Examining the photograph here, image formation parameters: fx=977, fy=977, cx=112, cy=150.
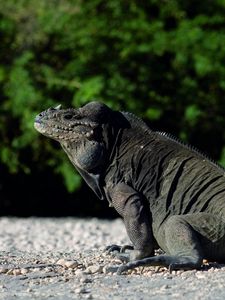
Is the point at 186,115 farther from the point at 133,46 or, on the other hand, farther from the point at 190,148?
the point at 190,148

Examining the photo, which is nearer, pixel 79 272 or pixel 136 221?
pixel 79 272

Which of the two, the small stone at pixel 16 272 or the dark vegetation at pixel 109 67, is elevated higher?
the dark vegetation at pixel 109 67

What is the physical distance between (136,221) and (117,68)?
9.23 metres

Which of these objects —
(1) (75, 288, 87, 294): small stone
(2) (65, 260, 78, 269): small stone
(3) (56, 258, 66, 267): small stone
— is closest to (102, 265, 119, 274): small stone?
(2) (65, 260, 78, 269): small stone

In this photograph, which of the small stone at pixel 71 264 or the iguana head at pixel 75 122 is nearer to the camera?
the small stone at pixel 71 264

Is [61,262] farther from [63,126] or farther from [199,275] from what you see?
[199,275]

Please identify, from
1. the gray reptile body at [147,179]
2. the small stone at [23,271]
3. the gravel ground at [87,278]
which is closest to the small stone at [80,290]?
the gravel ground at [87,278]

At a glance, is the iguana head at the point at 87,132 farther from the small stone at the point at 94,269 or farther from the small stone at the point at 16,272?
the small stone at the point at 16,272

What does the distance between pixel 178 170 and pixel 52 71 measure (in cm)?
920

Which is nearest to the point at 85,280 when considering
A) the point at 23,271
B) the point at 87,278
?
the point at 87,278

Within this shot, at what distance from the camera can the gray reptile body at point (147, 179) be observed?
332 inches

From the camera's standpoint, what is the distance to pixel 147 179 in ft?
28.9

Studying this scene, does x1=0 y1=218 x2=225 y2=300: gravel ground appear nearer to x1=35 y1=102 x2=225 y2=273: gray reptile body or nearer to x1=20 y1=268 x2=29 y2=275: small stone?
x1=20 y1=268 x2=29 y2=275: small stone

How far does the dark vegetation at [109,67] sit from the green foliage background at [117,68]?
0.02 metres
